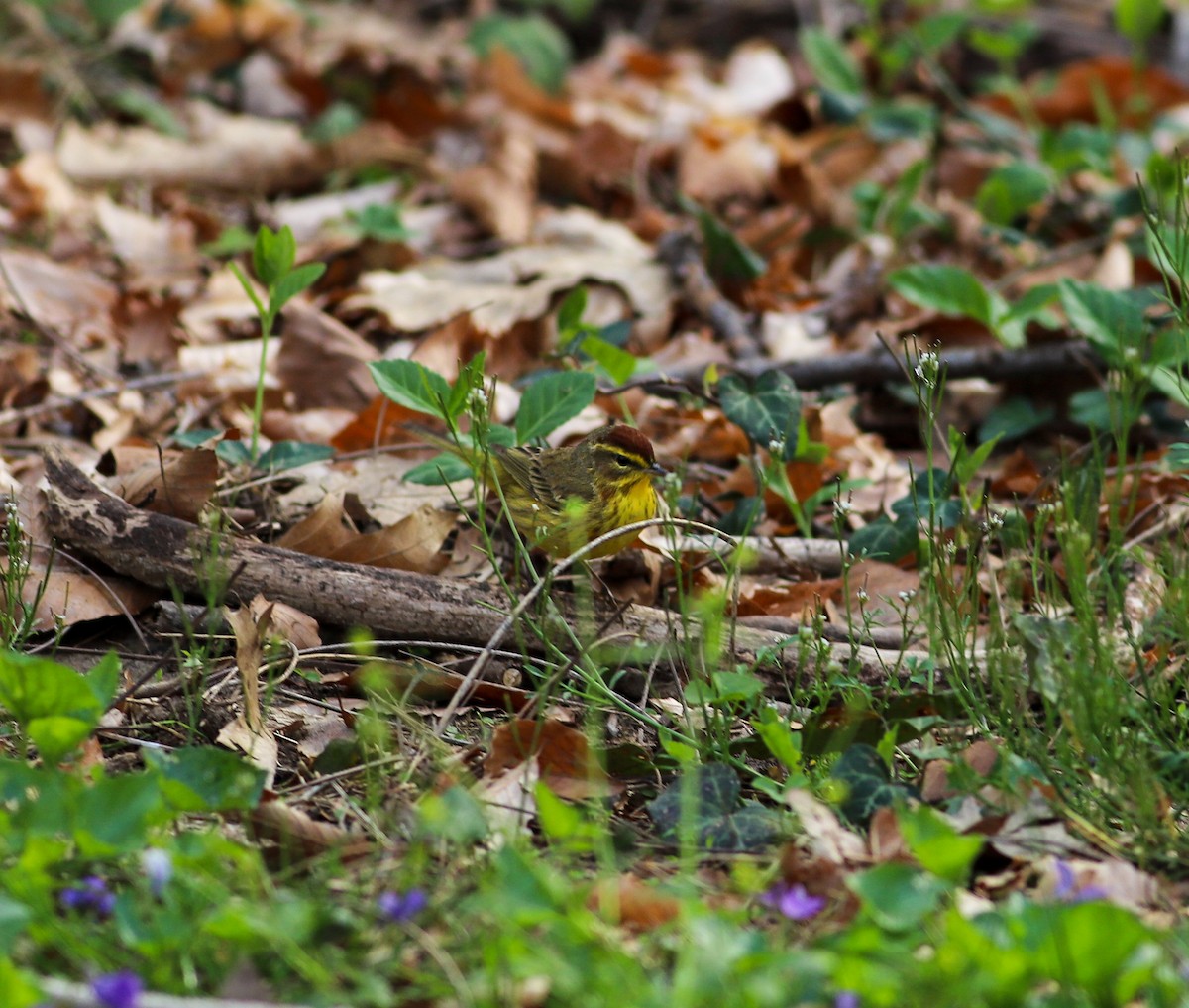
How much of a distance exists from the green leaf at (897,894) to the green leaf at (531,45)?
8259 millimetres

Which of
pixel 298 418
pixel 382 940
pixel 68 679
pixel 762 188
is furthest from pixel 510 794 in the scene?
pixel 762 188

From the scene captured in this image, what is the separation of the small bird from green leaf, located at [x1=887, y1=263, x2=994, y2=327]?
4.74 ft

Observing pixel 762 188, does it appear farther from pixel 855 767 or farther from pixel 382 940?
pixel 382 940

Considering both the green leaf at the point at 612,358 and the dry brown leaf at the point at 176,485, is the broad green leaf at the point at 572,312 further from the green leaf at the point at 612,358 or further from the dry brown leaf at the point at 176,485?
the dry brown leaf at the point at 176,485

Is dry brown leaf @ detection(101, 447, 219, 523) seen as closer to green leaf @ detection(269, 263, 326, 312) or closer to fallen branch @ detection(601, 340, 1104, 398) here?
green leaf @ detection(269, 263, 326, 312)

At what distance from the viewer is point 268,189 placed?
28.0 ft

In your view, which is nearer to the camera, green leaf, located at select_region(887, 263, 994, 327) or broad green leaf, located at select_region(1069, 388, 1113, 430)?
broad green leaf, located at select_region(1069, 388, 1113, 430)

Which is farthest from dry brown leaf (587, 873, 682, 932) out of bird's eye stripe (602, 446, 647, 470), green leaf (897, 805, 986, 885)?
bird's eye stripe (602, 446, 647, 470)

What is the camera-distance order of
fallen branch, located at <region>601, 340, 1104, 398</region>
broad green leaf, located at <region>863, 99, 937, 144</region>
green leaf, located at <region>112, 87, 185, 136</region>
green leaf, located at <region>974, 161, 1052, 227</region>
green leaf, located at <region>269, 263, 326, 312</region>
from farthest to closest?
green leaf, located at <region>112, 87, 185, 136</region> → broad green leaf, located at <region>863, 99, 937, 144</region> → green leaf, located at <region>974, 161, 1052, 227</region> → fallen branch, located at <region>601, 340, 1104, 398</region> → green leaf, located at <region>269, 263, 326, 312</region>

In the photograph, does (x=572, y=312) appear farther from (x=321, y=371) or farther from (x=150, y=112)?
(x=150, y=112)

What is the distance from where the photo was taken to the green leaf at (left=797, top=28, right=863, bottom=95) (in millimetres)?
9062

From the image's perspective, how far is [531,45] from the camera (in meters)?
10.1

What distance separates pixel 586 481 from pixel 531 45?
19.1ft

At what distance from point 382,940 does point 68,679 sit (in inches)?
36.3
